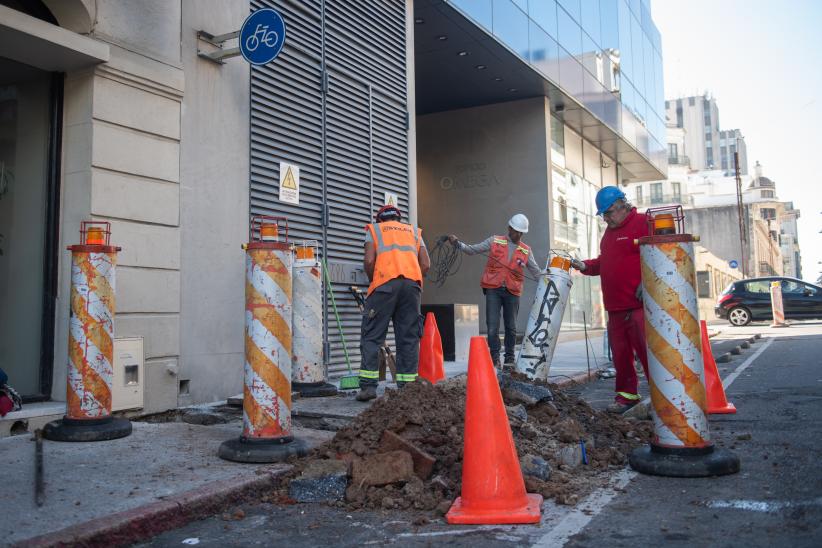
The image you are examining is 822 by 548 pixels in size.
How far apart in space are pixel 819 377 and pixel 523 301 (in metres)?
8.03

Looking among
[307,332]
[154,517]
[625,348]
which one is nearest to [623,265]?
[625,348]

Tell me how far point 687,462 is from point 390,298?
10.8 feet

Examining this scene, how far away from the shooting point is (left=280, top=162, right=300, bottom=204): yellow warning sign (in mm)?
8242

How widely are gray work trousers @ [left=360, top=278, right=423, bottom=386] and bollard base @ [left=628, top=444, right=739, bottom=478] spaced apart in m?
2.90

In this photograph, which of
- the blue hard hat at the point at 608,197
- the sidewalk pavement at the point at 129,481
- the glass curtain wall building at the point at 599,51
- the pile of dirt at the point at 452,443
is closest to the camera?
the sidewalk pavement at the point at 129,481

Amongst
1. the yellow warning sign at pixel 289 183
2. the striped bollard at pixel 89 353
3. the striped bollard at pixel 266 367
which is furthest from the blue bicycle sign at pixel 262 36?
the striped bollard at pixel 266 367

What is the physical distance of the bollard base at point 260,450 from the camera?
178 inches

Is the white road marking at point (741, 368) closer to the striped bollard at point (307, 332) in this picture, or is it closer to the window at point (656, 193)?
the striped bollard at point (307, 332)

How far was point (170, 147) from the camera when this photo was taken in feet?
21.8

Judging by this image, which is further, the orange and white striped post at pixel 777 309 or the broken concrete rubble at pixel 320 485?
the orange and white striped post at pixel 777 309

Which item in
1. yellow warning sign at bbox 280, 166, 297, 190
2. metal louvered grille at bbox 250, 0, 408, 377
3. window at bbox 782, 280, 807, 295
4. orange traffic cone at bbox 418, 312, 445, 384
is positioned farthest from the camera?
window at bbox 782, 280, 807, 295

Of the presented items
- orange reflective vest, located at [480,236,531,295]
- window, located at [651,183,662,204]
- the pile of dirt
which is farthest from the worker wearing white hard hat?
window, located at [651,183,662,204]

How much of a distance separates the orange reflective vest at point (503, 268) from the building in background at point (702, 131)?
376 feet

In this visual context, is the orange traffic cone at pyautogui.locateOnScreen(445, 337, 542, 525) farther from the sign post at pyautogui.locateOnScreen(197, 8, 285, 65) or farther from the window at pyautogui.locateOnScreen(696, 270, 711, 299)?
the window at pyautogui.locateOnScreen(696, 270, 711, 299)
